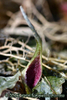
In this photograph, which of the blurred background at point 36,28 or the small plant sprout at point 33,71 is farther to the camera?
the blurred background at point 36,28

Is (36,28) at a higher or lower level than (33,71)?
higher

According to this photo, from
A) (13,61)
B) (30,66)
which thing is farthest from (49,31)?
(30,66)

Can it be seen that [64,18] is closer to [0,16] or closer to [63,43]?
[0,16]

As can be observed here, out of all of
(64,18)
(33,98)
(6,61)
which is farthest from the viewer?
(64,18)

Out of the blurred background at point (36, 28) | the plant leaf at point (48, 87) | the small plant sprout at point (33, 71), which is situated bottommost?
the plant leaf at point (48, 87)

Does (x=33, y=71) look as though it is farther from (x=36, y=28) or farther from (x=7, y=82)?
(x=36, y=28)

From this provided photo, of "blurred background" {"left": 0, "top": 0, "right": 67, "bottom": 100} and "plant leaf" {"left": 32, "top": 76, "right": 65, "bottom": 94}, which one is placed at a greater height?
"blurred background" {"left": 0, "top": 0, "right": 67, "bottom": 100}

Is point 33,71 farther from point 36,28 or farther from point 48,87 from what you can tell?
point 36,28

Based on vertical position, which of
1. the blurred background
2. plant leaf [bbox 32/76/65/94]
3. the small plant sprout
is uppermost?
the blurred background

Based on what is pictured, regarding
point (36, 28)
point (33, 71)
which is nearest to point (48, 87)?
point (33, 71)

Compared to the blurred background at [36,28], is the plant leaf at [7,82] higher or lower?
lower

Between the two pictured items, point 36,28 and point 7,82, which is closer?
point 7,82
